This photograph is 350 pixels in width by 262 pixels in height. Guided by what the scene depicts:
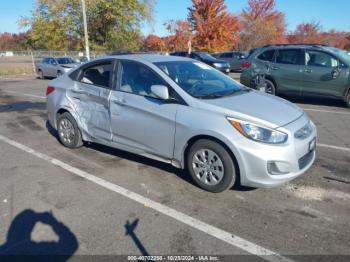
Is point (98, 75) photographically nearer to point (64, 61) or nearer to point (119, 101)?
point (119, 101)

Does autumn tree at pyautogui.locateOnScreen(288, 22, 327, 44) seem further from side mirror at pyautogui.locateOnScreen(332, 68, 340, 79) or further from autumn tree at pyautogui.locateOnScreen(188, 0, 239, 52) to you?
side mirror at pyautogui.locateOnScreen(332, 68, 340, 79)

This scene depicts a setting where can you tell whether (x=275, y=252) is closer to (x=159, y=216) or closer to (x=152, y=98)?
(x=159, y=216)

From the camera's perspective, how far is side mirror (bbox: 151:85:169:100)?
4270 millimetres

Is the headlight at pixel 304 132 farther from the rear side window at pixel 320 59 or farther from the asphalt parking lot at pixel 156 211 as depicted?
the rear side window at pixel 320 59

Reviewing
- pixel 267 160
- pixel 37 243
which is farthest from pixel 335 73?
pixel 37 243

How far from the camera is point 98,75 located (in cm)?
540

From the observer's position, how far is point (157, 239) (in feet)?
10.6

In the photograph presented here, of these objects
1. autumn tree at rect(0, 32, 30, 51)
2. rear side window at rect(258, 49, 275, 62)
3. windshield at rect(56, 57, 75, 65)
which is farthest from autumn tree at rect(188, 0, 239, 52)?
autumn tree at rect(0, 32, 30, 51)

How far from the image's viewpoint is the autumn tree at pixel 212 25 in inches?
1667

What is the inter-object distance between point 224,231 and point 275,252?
53 centimetres

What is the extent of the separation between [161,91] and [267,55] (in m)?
7.52

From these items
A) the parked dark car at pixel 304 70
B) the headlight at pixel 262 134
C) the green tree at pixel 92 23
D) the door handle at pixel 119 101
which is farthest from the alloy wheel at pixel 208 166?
the green tree at pixel 92 23

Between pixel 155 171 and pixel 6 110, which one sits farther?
pixel 6 110

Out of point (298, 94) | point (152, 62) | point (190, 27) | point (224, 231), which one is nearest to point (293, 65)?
point (298, 94)
